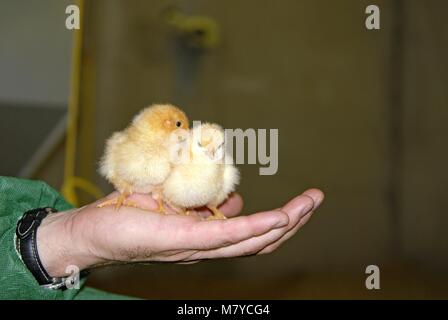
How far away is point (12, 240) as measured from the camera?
0.92 metres

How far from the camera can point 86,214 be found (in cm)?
91

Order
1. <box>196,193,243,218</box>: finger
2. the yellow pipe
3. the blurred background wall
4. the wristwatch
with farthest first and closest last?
the blurred background wall
the yellow pipe
<box>196,193,243,218</box>: finger
the wristwatch

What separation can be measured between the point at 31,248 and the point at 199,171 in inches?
13.9

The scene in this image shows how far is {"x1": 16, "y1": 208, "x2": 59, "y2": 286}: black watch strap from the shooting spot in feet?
2.97

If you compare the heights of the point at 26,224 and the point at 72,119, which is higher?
the point at 72,119

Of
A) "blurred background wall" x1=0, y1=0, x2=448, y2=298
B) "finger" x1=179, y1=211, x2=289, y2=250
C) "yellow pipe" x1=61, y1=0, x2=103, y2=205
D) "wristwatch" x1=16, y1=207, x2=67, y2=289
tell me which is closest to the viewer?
"finger" x1=179, y1=211, x2=289, y2=250

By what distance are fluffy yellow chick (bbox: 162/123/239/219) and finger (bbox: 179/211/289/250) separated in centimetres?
6

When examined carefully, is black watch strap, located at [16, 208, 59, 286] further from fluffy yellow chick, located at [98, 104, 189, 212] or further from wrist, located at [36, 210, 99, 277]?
fluffy yellow chick, located at [98, 104, 189, 212]

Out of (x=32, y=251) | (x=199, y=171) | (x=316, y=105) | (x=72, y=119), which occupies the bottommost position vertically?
(x=32, y=251)

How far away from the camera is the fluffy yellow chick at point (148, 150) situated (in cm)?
86

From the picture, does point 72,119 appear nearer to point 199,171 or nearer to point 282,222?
point 199,171

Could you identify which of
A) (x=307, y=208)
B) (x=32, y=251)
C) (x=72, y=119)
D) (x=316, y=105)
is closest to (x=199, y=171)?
(x=307, y=208)

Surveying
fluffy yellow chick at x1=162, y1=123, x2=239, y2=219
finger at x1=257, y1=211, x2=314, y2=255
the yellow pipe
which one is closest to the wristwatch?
fluffy yellow chick at x1=162, y1=123, x2=239, y2=219

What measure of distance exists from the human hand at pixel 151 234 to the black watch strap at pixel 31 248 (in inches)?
0.4
